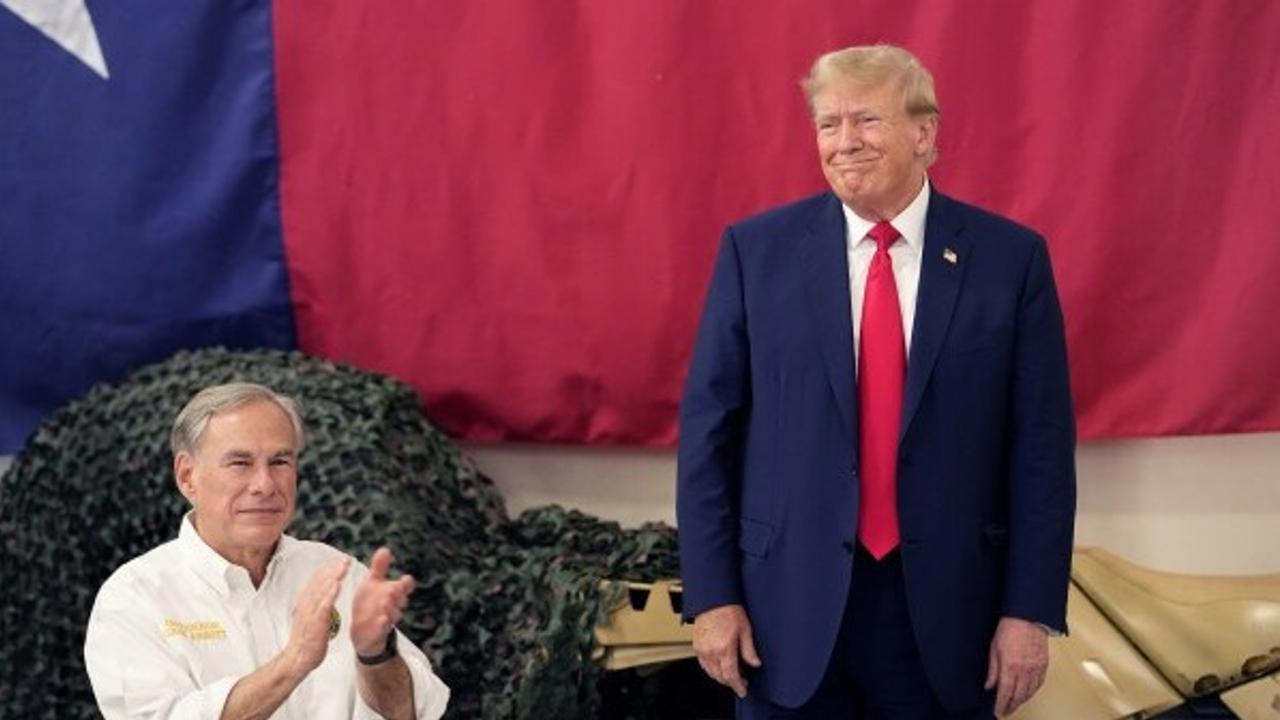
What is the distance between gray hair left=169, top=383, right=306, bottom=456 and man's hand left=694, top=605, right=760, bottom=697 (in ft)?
1.99

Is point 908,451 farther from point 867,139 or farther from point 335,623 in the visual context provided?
point 335,623

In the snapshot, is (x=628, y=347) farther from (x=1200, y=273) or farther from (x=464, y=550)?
(x=1200, y=273)

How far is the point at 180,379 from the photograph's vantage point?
425 centimetres

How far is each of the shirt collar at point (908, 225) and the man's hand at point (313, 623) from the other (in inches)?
33.1

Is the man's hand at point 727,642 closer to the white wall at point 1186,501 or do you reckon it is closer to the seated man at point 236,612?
the seated man at point 236,612

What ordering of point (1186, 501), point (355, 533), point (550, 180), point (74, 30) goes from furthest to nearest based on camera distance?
point (74, 30) → point (550, 180) → point (1186, 501) → point (355, 533)

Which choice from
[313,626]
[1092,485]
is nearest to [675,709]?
[1092,485]

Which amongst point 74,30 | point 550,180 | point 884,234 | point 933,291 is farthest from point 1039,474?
point 74,30

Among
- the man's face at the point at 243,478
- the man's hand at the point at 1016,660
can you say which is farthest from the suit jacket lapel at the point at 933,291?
the man's face at the point at 243,478

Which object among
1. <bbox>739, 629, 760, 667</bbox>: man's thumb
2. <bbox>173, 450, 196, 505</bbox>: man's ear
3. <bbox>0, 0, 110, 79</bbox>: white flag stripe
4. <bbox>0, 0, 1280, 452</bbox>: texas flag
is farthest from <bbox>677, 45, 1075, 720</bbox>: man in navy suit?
<bbox>0, 0, 110, 79</bbox>: white flag stripe

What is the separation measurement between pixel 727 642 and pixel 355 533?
120 centimetres

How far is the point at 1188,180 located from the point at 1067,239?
245mm

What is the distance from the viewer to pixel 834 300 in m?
2.84

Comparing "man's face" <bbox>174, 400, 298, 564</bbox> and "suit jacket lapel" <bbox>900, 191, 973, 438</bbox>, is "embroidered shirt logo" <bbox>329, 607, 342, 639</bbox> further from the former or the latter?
"suit jacket lapel" <bbox>900, 191, 973, 438</bbox>
